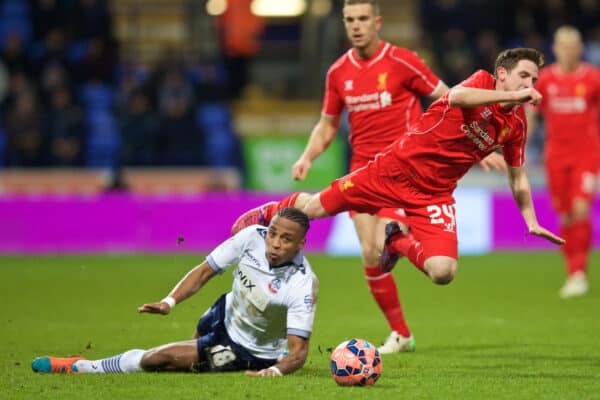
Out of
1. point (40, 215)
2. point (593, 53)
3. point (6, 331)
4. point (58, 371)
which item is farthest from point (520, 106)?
point (593, 53)

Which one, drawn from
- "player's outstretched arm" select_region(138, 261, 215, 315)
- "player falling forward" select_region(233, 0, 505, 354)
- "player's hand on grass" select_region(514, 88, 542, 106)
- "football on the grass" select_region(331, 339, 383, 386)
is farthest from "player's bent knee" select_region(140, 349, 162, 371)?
"player's hand on grass" select_region(514, 88, 542, 106)

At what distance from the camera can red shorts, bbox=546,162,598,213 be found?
12508mm

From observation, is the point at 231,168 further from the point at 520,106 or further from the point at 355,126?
the point at 520,106

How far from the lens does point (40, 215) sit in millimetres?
16844

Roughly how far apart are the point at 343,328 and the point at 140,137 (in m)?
9.80

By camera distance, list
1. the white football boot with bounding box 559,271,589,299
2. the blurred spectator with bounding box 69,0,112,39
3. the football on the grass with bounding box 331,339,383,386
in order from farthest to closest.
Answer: the blurred spectator with bounding box 69,0,112,39
the white football boot with bounding box 559,271,589,299
the football on the grass with bounding box 331,339,383,386

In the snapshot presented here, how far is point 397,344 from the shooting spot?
8.38m

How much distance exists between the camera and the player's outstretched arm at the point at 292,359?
6.62m

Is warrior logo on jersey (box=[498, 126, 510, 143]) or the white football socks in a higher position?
warrior logo on jersey (box=[498, 126, 510, 143])

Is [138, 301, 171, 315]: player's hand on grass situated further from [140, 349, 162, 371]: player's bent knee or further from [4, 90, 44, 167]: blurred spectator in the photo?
[4, 90, 44, 167]: blurred spectator

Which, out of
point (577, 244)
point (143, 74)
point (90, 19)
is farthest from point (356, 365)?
point (90, 19)

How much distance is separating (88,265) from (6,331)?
6.19 m

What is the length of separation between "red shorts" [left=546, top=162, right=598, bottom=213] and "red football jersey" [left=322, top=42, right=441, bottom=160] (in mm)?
4532

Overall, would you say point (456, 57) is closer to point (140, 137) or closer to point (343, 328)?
point (140, 137)
